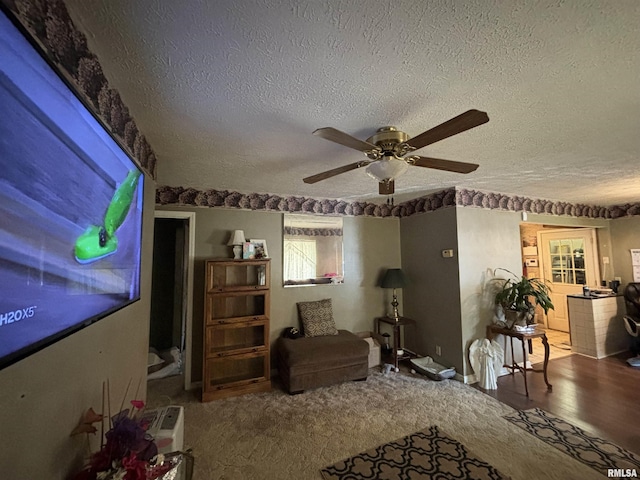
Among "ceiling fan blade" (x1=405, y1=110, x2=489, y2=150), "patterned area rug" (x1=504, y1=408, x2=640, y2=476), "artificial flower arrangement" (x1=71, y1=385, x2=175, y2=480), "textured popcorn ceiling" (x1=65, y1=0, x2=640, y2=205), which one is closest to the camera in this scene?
"artificial flower arrangement" (x1=71, y1=385, x2=175, y2=480)

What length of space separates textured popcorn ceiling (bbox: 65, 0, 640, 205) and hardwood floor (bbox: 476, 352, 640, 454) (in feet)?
7.85

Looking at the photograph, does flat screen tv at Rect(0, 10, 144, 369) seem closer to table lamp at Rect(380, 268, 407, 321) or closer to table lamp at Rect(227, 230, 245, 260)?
table lamp at Rect(227, 230, 245, 260)

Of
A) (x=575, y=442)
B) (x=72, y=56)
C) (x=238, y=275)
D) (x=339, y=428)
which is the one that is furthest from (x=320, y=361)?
(x=72, y=56)

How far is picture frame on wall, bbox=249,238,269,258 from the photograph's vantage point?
3.43m

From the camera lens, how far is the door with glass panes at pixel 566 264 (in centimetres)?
491

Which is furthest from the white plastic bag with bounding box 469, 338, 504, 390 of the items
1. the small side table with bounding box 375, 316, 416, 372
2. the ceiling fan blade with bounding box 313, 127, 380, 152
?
the ceiling fan blade with bounding box 313, 127, 380, 152

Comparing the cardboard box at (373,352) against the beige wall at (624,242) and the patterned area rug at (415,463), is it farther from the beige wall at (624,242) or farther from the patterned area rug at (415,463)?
the beige wall at (624,242)

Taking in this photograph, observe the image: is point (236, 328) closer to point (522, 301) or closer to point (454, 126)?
point (454, 126)

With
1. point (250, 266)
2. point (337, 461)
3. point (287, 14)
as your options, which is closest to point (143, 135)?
point (287, 14)

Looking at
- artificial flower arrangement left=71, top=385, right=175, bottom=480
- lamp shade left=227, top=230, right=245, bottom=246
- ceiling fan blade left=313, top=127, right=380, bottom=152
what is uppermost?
ceiling fan blade left=313, top=127, right=380, bottom=152

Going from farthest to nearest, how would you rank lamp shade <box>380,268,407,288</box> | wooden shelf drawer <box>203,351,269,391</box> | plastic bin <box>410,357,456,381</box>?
lamp shade <box>380,268,407,288</box> < plastic bin <box>410,357,456,381</box> < wooden shelf drawer <box>203,351,269,391</box>

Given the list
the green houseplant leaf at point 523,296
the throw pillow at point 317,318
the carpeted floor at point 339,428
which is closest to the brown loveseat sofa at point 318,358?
the throw pillow at point 317,318

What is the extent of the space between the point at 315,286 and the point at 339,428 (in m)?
1.81

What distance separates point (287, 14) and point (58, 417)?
1627mm
